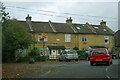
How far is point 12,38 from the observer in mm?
26859

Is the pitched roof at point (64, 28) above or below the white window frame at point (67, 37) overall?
above

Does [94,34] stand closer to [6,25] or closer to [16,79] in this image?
[6,25]

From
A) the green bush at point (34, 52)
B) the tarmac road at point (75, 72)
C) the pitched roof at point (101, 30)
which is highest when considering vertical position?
the pitched roof at point (101, 30)

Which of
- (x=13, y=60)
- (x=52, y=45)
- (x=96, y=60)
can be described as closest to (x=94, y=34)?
(x=52, y=45)

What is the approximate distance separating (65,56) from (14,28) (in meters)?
8.47

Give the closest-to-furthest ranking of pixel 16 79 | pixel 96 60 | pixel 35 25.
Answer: pixel 16 79, pixel 96 60, pixel 35 25

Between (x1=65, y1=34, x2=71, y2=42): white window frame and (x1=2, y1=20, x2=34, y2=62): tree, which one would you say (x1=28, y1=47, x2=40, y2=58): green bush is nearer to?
(x1=2, y1=20, x2=34, y2=62): tree

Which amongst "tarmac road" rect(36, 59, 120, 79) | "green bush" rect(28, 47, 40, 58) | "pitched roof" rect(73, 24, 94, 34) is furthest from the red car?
"pitched roof" rect(73, 24, 94, 34)

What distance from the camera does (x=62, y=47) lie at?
39188mm

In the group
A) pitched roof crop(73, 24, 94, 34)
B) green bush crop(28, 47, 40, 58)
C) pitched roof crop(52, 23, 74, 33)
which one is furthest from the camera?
pitched roof crop(73, 24, 94, 34)

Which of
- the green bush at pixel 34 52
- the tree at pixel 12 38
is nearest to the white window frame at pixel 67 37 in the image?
the green bush at pixel 34 52

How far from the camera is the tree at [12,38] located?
2650cm

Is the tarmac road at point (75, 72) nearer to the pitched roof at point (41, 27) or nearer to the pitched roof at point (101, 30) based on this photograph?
the pitched roof at point (41, 27)

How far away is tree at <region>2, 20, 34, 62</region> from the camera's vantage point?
26500 mm
